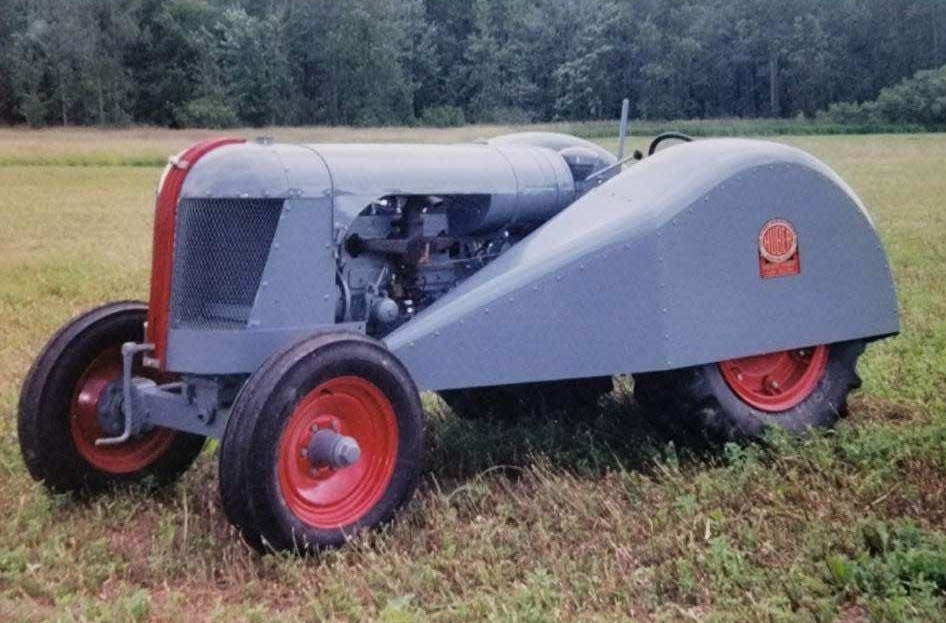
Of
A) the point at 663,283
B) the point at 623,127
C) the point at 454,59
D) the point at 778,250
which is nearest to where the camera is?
the point at 663,283

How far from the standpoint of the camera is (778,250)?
16.9ft

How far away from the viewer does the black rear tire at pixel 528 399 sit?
5.87 m

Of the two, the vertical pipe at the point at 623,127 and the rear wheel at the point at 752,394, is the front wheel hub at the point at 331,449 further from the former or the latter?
the vertical pipe at the point at 623,127

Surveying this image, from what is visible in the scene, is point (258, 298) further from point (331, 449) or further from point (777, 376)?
point (777, 376)

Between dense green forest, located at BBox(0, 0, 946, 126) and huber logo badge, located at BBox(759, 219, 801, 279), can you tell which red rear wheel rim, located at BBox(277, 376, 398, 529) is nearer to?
huber logo badge, located at BBox(759, 219, 801, 279)

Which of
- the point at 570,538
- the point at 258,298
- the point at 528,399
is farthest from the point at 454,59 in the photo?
the point at 570,538

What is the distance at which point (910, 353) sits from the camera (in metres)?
6.96

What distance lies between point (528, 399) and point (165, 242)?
7.00 feet

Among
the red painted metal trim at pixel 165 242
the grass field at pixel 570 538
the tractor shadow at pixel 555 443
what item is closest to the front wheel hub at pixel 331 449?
the grass field at pixel 570 538

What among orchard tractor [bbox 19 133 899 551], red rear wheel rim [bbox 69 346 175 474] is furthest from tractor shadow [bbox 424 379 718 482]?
red rear wheel rim [bbox 69 346 175 474]

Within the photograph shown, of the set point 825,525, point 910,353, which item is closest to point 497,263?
point 825,525

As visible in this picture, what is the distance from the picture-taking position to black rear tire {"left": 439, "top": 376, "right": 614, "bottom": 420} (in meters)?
5.87

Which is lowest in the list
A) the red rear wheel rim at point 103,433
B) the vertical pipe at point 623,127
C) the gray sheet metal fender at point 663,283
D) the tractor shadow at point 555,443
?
the tractor shadow at point 555,443

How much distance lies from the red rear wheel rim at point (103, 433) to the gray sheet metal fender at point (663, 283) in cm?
120
